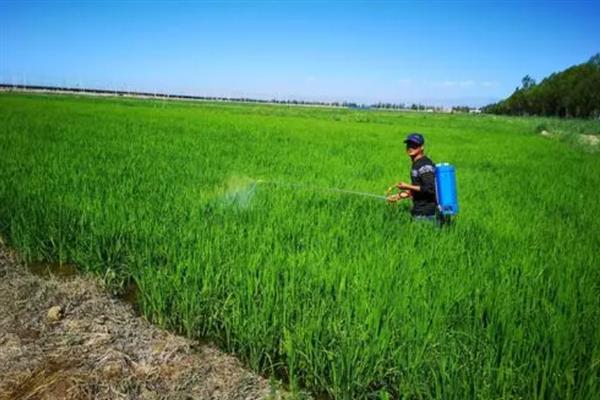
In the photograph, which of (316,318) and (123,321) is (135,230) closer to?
(123,321)

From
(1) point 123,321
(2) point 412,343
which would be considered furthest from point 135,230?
(2) point 412,343

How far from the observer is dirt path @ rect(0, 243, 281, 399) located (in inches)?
88.2

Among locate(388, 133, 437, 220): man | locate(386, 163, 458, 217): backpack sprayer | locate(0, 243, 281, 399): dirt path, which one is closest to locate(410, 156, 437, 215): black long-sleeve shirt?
locate(388, 133, 437, 220): man

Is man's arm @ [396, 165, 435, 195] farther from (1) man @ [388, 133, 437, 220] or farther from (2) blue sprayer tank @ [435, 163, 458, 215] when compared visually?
(2) blue sprayer tank @ [435, 163, 458, 215]

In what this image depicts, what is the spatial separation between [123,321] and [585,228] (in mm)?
4631

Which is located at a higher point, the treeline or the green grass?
the treeline

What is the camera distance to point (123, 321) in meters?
2.90

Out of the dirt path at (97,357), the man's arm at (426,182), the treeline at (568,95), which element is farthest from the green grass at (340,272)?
the treeline at (568,95)

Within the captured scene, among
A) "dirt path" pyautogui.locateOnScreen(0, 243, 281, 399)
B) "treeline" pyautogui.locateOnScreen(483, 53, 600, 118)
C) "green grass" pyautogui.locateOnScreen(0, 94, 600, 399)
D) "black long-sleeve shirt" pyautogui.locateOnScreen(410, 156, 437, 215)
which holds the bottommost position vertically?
"dirt path" pyautogui.locateOnScreen(0, 243, 281, 399)

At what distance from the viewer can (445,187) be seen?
422 cm

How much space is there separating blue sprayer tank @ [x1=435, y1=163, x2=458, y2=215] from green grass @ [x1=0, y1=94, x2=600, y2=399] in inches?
9.4

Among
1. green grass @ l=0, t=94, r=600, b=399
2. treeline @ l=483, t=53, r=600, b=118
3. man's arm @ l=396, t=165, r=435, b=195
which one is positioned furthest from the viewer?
treeline @ l=483, t=53, r=600, b=118

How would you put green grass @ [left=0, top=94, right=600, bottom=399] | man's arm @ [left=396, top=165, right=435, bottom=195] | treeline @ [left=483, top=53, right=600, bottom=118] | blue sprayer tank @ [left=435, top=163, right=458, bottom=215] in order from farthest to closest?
treeline @ [left=483, top=53, right=600, bottom=118] < man's arm @ [left=396, top=165, right=435, bottom=195] < blue sprayer tank @ [left=435, top=163, right=458, bottom=215] < green grass @ [left=0, top=94, right=600, bottom=399]

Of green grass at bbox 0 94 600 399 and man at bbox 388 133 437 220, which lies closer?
green grass at bbox 0 94 600 399
